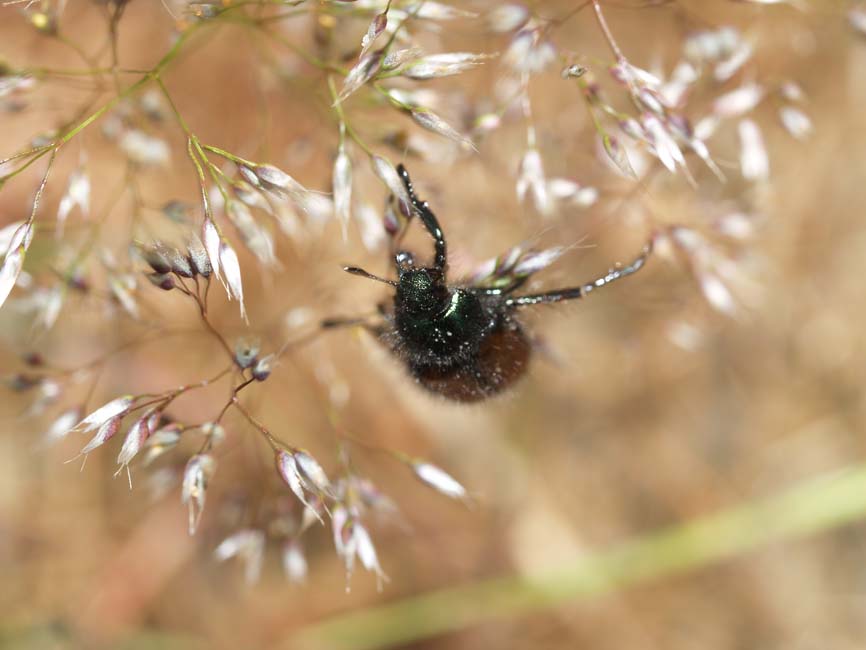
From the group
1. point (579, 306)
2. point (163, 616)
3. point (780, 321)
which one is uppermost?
point (780, 321)

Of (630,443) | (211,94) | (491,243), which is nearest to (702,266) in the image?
(491,243)

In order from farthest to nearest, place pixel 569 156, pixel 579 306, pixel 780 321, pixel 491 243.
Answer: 1. pixel 780 321
2. pixel 491 243
3. pixel 569 156
4. pixel 579 306

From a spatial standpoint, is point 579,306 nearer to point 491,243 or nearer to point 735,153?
point 491,243

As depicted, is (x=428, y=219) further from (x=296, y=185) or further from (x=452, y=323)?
(x=296, y=185)

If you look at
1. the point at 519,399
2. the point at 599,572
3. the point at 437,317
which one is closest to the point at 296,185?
the point at 437,317

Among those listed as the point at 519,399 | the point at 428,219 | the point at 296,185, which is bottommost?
the point at 296,185

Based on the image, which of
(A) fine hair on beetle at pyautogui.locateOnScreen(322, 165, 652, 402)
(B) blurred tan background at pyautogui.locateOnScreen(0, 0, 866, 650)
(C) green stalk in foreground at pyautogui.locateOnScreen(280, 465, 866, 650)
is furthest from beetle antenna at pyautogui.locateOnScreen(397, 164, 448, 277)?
(C) green stalk in foreground at pyautogui.locateOnScreen(280, 465, 866, 650)

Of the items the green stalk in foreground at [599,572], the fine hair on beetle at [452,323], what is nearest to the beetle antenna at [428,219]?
the fine hair on beetle at [452,323]
